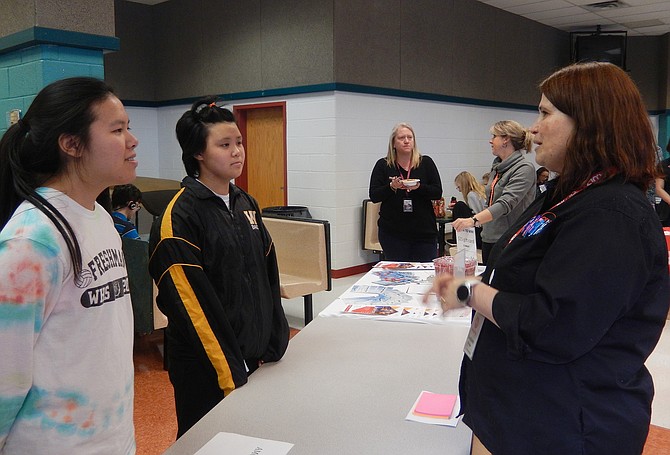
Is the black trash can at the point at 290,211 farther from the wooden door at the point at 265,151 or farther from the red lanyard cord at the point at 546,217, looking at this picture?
the red lanyard cord at the point at 546,217

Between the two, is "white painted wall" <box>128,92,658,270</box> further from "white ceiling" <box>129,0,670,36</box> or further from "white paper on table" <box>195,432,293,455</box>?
"white paper on table" <box>195,432,293,455</box>

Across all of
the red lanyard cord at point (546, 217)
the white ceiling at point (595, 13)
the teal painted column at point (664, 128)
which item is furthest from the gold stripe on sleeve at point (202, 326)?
the teal painted column at point (664, 128)

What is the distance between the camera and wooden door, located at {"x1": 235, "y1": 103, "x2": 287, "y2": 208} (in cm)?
717

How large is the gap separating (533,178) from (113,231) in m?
2.94

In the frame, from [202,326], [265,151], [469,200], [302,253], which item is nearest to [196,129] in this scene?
[202,326]

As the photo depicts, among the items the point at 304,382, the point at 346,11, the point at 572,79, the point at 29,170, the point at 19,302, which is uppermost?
the point at 346,11

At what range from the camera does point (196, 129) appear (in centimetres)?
188

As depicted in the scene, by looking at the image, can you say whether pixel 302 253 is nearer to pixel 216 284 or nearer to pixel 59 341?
pixel 216 284

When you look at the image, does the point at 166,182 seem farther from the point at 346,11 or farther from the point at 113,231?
the point at 113,231

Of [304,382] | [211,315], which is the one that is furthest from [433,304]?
[211,315]

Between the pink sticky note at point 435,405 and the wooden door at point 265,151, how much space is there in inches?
220

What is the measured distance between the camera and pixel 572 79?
112cm

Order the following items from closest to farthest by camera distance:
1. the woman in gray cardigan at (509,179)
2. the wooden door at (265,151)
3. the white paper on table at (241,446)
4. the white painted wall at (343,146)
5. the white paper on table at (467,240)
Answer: the white paper on table at (241,446), the white paper on table at (467,240), the woman in gray cardigan at (509,179), the white painted wall at (343,146), the wooden door at (265,151)

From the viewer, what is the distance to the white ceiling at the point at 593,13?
8.25m
